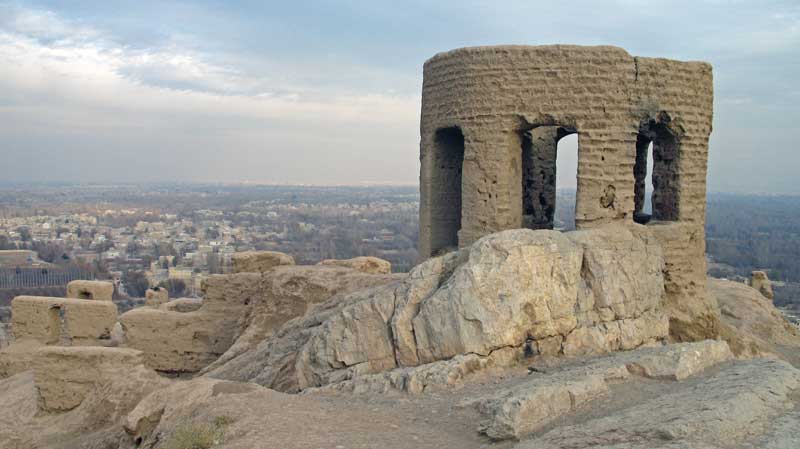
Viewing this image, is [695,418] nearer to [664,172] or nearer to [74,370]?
[664,172]

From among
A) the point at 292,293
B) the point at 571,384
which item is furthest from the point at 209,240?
the point at 571,384

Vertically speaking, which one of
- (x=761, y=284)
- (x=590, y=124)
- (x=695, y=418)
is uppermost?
(x=590, y=124)

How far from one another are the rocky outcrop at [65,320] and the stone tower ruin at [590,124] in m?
8.72

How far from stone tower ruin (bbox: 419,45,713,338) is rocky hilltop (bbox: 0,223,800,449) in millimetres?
768

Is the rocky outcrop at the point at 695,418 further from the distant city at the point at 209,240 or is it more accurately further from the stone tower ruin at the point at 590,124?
the distant city at the point at 209,240

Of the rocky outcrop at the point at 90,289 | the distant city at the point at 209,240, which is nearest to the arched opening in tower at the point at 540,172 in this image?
the rocky outcrop at the point at 90,289

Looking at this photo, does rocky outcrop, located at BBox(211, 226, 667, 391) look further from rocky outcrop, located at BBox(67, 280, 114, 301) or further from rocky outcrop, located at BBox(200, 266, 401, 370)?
rocky outcrop, located at BBox(67, 280, 114, 301)

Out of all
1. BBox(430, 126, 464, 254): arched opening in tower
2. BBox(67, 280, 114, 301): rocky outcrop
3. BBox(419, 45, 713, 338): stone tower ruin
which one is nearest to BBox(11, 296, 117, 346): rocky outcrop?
BBox(67, 280, 114, 301): rocky outcrop

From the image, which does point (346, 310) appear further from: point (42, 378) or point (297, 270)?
point (42, 378)

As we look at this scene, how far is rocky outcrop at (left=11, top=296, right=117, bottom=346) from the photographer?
1616 centimetres

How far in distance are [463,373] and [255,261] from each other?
823cm

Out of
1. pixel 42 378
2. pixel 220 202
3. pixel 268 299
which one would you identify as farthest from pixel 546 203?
pixel 220 202

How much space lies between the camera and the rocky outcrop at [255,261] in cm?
1484

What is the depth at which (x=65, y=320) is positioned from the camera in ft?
53.5
